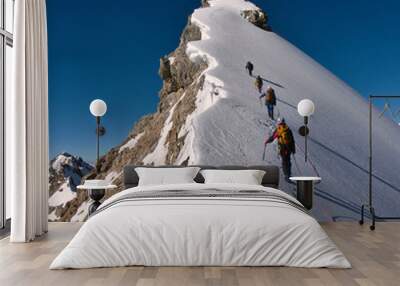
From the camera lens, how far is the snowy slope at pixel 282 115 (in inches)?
301

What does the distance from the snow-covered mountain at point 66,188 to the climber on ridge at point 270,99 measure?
269 centimetres

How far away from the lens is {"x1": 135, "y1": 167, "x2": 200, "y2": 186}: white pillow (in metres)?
6.33

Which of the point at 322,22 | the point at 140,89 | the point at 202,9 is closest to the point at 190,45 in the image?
the point at 202,9

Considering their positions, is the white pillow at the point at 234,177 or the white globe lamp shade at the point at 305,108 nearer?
the white pillow at the point at 234,177

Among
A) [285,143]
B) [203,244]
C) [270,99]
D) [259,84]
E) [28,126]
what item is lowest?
[203,244]

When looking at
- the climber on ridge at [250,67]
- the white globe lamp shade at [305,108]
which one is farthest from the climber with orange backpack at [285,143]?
the climber on ridge at [250,67]

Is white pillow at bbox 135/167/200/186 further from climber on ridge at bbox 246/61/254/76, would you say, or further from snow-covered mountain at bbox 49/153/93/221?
climber on ridge at bbox 246/61/254/76

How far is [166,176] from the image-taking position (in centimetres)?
637

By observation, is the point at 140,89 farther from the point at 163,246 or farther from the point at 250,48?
the point at 163,246

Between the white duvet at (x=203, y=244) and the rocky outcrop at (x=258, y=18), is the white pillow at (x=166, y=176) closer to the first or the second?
the white duvet at (x=203, y=244)

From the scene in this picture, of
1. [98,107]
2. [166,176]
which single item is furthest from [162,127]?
[166,176]

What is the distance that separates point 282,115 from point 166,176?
229 cm

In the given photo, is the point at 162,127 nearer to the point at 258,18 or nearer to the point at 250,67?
the point at 250,67

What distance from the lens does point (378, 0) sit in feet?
26.5
